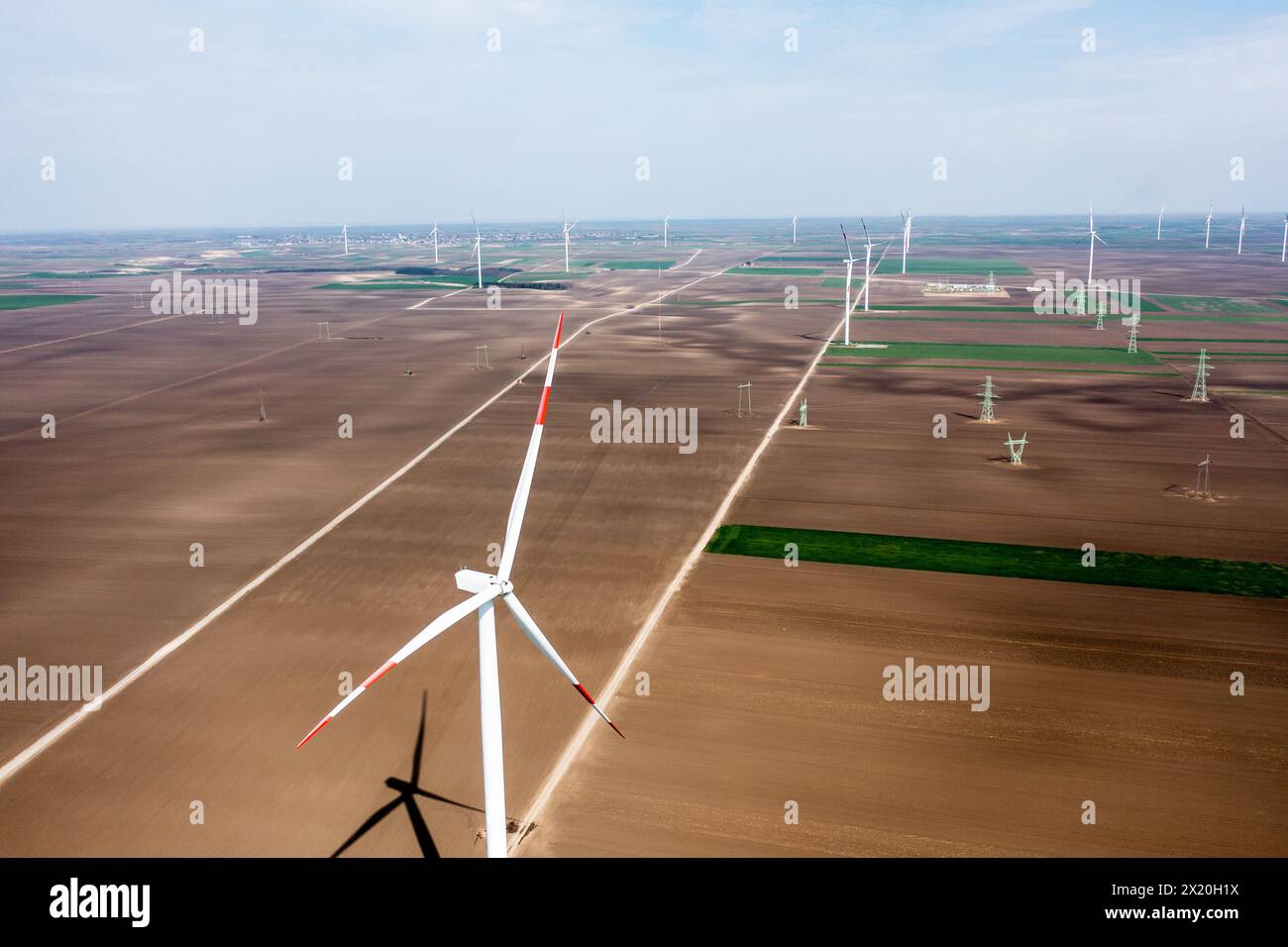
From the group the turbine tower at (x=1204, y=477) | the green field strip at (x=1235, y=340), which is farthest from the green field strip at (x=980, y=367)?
the turbine tower at (x=1204, y=477)

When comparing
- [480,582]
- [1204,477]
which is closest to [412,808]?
[480,582]

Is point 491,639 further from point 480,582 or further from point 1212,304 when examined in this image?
point 1212,304

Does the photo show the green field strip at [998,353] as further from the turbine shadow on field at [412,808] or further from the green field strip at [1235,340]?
the turbine shadow on field at [412,808]

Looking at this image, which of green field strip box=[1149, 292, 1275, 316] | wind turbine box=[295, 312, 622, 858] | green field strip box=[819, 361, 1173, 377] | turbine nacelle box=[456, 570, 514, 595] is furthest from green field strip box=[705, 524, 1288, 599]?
green field strip box=[1149, 292, 1275, 316]

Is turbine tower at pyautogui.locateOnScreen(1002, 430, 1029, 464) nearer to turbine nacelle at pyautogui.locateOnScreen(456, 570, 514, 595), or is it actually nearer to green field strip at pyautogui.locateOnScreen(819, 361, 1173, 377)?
green field strip at pyautogui.locateOnScreen(819, 361, 1173, 377)
